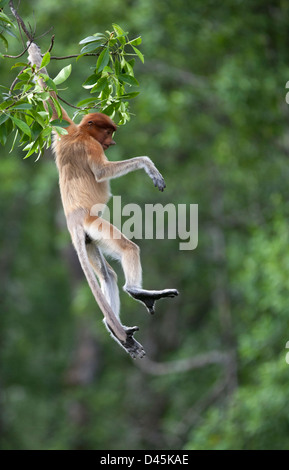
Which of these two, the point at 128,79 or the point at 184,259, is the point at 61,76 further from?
the point at 184,259

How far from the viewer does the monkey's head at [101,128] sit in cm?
514

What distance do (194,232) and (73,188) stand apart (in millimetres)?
10344

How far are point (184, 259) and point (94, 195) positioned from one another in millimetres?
11686

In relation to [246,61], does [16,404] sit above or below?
below

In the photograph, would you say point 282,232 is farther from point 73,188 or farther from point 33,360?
point 33,360

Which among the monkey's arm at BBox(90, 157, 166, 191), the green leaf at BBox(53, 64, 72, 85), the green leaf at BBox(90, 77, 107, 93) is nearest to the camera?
the green leaf at BBox(53, 64, 72, 85)

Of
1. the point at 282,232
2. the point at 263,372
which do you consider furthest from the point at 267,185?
the point at 263,372

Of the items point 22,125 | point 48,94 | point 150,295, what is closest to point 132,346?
point 150,295

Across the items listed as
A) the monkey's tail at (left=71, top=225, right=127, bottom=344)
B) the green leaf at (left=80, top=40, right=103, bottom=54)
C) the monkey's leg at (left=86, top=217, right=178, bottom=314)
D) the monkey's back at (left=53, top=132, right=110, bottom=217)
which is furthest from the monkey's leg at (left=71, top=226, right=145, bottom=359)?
the green leaf at (left=80, top=40, right=103, bottom=54)

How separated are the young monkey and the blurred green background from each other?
6.92 meters

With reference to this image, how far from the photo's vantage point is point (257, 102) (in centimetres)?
1344

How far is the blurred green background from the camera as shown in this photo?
13.0 metres

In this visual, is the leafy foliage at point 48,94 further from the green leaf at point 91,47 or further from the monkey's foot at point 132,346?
the monkey's foot at point 132,346

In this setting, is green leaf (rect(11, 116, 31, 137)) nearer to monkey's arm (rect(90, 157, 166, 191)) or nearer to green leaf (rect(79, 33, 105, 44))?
green leaf (rect(79, 33, 105, 44))
